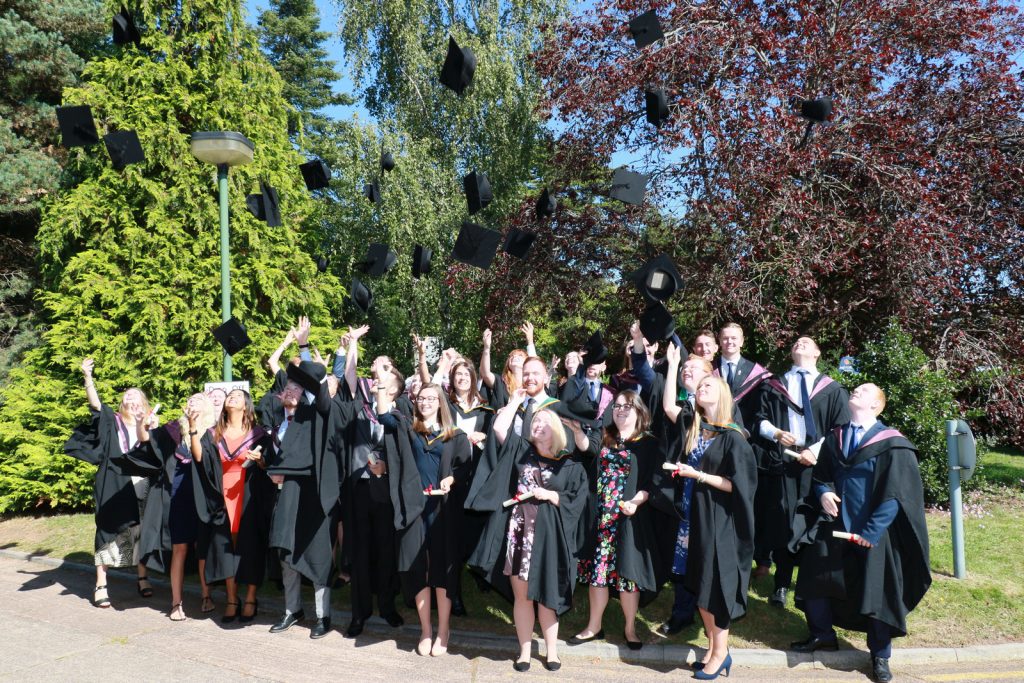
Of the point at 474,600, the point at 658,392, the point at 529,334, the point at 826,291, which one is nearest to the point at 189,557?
the point at 474,600

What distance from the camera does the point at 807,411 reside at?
6000mm

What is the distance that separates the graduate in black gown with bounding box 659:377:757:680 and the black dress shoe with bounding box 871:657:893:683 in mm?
922

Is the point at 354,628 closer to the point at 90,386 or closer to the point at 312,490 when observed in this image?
the point at 312,490

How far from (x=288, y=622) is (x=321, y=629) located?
1.18 feet

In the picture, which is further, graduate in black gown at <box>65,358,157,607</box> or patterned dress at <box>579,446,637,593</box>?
graduate in black gown at <box>65,358,157,607</box>

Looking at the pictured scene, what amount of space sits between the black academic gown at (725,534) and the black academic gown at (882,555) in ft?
1.93

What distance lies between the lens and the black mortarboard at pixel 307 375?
5.73m

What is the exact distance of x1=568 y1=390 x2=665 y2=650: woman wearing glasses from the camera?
16.7ft

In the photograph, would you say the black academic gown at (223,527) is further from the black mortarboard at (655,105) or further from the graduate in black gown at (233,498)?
the black mortarboard at (655,105)

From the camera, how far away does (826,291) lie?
10516 mm

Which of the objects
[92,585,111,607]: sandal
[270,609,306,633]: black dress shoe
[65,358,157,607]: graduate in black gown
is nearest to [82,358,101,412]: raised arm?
[65,358,157,607]: graduate in black gown

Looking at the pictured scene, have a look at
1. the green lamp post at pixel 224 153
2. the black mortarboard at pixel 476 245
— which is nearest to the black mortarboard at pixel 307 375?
the black mortarboard at pixel 476 245

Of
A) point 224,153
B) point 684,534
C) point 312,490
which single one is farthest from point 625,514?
point 224,153

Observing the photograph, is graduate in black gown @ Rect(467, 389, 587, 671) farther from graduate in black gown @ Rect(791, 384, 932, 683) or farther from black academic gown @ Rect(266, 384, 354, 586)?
graduate in black gown @ Rect(791, 384, 932, 683)
